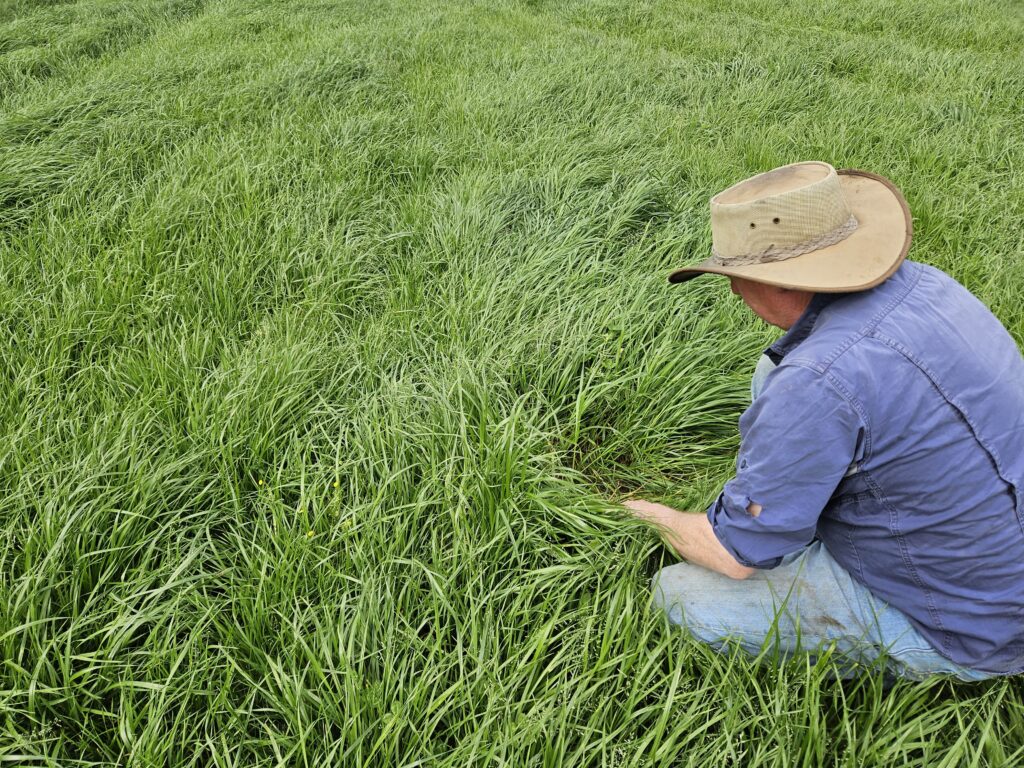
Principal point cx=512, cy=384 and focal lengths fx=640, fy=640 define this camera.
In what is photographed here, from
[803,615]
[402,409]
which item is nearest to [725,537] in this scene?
[803,615]

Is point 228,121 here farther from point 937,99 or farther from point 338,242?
point 937,99

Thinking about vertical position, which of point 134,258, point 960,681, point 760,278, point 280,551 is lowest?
point 960,681

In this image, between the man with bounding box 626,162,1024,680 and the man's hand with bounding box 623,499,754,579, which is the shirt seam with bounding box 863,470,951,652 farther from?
the man's hand with bounding box 623,499,754,579

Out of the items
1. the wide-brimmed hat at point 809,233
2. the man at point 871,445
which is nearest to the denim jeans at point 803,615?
the man at point 871,445

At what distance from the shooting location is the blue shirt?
3.79ft

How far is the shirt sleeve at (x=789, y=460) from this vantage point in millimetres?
1157

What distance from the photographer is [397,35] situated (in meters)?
6.47

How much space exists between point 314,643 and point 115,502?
75cm

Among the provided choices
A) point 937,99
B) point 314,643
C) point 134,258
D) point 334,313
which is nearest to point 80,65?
point 134,258

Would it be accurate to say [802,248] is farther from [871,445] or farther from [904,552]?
[904,552]

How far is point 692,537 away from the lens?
4.86 feet

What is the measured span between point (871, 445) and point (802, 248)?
0.41 meters

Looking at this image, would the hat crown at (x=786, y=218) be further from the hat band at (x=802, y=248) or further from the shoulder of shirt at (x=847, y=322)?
the shoulder of shirt at (x=847, y=322)

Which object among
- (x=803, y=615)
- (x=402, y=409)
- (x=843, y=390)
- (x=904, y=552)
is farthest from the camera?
(x=402, y=409)
